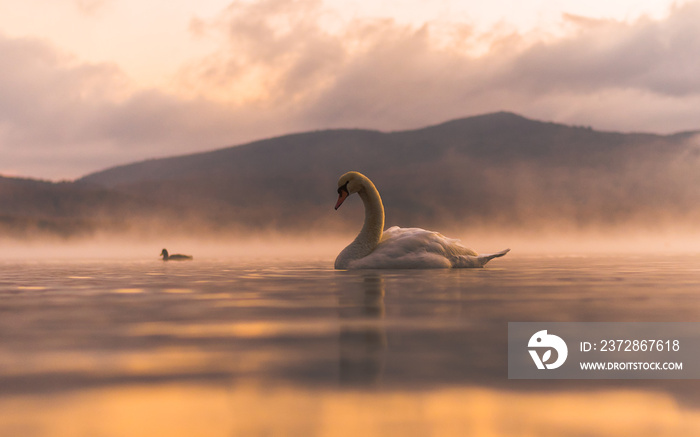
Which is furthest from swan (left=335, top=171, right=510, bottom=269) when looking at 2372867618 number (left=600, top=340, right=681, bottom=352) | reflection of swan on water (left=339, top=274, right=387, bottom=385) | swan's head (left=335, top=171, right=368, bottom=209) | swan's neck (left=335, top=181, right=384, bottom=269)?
2372867618 number (left=600, top=340, right=681, bottom=352)

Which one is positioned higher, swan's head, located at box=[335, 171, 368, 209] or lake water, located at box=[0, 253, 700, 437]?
swan's head, located at box=[335, 171, 368, 209]

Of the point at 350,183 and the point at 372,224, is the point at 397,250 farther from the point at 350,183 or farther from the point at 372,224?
the point at 350,183

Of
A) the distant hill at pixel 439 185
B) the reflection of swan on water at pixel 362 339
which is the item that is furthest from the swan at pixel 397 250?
the distant hill at pixel 439 185

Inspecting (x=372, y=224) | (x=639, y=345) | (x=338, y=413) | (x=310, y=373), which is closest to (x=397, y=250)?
(x=372, y=224)

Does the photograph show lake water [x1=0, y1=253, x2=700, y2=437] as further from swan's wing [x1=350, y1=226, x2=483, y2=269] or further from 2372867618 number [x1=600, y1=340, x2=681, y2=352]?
swan's wing [x1=350, y1=226, x2=483, y2=269]

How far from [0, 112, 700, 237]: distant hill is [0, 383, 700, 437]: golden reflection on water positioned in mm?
125948

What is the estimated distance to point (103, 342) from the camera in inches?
196

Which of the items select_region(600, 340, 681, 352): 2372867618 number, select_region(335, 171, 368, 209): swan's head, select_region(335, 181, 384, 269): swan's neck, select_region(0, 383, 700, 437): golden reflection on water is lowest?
select_region(0, 383, 700, 437): golden reflection on water

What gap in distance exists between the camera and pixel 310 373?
380 cm

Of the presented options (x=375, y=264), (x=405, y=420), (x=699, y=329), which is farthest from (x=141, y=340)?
(x=375, y=264)

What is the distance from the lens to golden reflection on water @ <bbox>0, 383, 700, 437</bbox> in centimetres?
287

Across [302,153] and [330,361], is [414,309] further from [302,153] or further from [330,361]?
[302,153]

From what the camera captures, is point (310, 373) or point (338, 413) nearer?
point (338, 413)

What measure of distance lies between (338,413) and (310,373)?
2.58 ft
